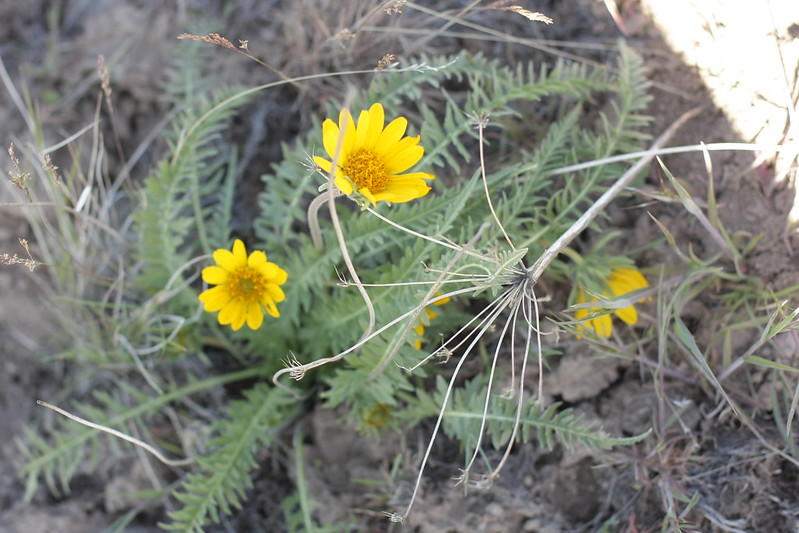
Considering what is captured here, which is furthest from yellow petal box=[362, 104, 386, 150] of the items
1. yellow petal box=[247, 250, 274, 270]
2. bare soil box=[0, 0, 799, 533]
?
yellow petal box=[247, 250, 274, 270]

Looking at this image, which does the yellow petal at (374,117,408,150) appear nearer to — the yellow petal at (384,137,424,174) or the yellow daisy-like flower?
the yellow petal at (384,137,424,174)

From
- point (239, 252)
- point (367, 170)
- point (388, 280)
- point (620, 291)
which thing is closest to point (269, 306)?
point (239, 252)

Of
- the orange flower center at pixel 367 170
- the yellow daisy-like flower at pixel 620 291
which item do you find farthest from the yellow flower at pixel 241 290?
the yellow daisy-like flower at pixel 620 291

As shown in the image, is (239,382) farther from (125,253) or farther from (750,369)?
(750,369)

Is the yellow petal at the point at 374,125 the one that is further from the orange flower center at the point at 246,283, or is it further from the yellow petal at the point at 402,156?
the orange flower center at the point at 246,283

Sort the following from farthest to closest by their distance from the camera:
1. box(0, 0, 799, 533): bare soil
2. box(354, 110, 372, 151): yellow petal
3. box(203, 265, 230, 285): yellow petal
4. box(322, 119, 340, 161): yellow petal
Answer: box(0, 0, 799, 533): bare soil, box(203, 265, 230, 285): yellow petal, box(354, 110, 372, 151): yellow petal, box(322, 119, 340, 161): yellow petal

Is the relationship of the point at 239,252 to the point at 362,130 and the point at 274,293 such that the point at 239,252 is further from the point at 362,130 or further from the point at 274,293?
the point at 362,130
